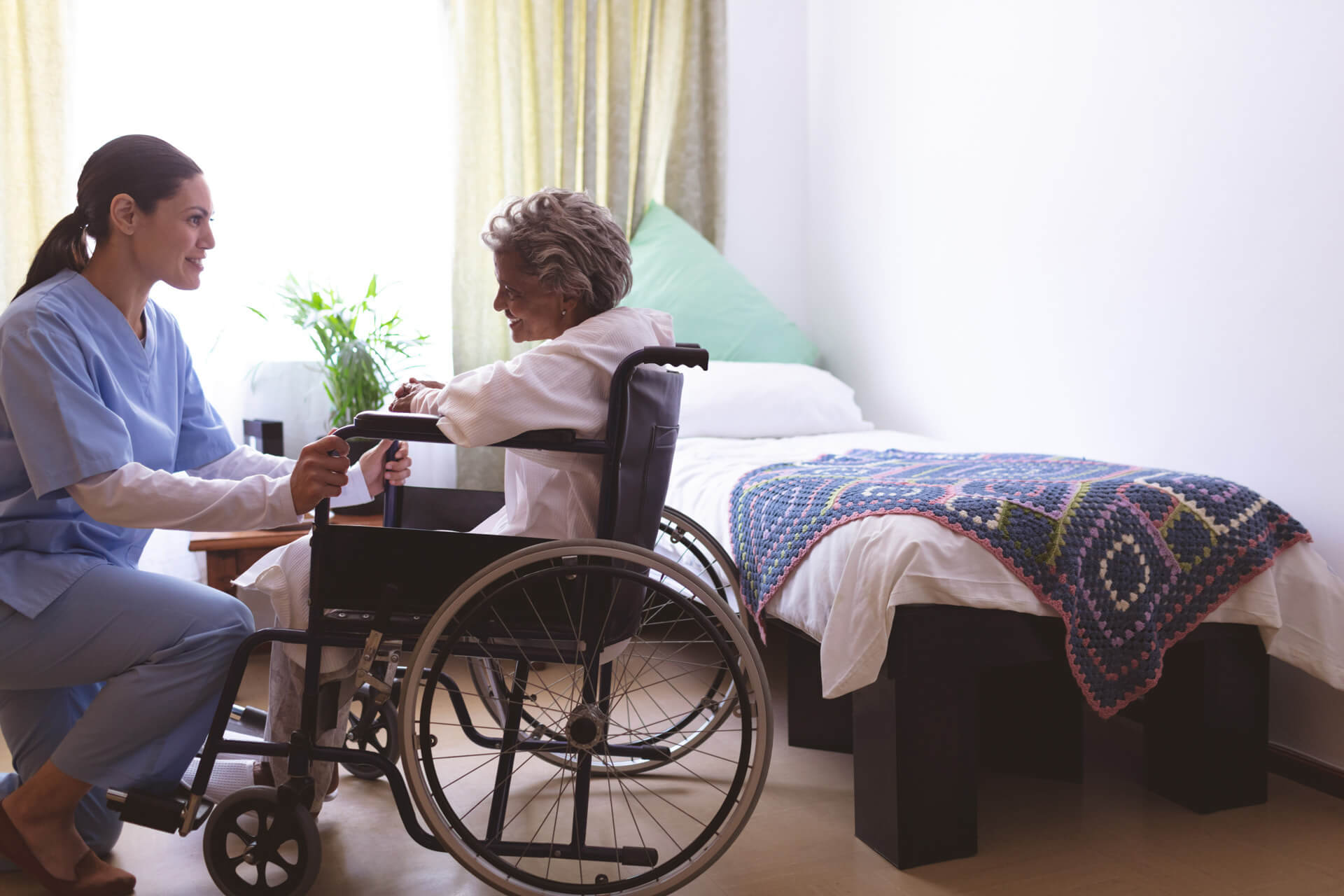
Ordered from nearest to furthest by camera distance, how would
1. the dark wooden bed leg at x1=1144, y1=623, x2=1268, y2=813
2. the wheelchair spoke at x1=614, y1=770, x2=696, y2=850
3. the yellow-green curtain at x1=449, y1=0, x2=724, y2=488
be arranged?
1. the wheelchair spoke at x1=614, y1=770, x2=696, y2=850
2. the dark wooden bed leg at x1=1144, y1=623, x2=1268, y2=813
3. the yellow-green curtain at x1=449, y1=0, x2=724, y2=488

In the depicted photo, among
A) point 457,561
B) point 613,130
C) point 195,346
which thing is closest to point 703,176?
point 613,130

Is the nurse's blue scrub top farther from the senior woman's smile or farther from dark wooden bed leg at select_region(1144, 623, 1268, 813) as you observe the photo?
dark wooden bed leg at select_region(1144, 623, 1268, 813)

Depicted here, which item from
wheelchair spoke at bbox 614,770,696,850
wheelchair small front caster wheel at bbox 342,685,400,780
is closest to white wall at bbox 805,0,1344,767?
wheelchair spoke at bbox 614,770,696,850

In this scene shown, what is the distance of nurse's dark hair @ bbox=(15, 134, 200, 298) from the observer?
4.89 ft

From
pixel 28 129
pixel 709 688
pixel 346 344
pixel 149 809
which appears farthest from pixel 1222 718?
pixel 28 129

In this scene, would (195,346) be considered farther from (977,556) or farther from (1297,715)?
(1297,715)

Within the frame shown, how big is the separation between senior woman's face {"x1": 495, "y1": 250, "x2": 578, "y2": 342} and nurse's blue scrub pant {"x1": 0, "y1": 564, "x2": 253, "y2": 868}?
62 centimetres

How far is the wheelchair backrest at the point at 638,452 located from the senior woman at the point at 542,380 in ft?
0.20

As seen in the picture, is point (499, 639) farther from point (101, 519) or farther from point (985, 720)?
point (985, 720)

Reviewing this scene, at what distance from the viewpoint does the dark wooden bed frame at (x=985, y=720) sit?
4.99 feet

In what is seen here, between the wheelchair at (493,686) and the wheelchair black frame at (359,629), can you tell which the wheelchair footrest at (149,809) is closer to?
the wheelchair black frame at (359,629)

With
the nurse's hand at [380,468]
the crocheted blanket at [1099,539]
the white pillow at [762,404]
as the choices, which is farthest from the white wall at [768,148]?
the nurse's hand at [380,468]

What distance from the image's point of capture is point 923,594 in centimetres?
148

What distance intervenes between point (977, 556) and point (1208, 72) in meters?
1.27
